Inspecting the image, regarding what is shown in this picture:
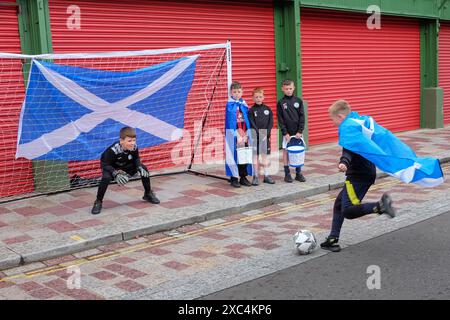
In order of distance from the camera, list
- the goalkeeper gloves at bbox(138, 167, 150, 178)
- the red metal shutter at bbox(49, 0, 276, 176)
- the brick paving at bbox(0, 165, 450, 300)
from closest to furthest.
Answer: the brick paving at bbox(0, 165, 450, 300) < the goalkeeper gloves at bbox(138, 167, 150, 178) < the red metal shutter at bbox(49, 0, 276, 176)

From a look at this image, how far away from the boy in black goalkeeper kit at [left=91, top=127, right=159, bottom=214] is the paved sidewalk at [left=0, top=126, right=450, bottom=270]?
375mm

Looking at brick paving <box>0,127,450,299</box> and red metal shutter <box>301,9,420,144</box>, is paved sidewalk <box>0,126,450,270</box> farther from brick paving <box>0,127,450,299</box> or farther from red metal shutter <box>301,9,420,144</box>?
red metal shutter <box>301,9,420,144</box>

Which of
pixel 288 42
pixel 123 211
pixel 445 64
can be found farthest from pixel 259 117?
pixel 445 64

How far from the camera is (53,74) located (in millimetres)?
7652

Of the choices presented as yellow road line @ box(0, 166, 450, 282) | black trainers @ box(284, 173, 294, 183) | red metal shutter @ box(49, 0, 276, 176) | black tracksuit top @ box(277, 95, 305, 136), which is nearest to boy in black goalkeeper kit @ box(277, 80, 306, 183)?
black tracksuit top @ box(277, 95, 305, 136)

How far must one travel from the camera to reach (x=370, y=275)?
16.1 feet

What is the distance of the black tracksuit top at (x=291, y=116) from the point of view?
29.8 feet

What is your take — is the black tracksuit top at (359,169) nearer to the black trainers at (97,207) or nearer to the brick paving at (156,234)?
the brick paving at (156,234)

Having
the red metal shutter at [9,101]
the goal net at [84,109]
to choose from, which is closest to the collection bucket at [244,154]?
the goal net at [84,109]

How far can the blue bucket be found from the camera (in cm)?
884

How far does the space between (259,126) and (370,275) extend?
4.40 meters

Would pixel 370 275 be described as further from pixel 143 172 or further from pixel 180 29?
pixel 180 29
